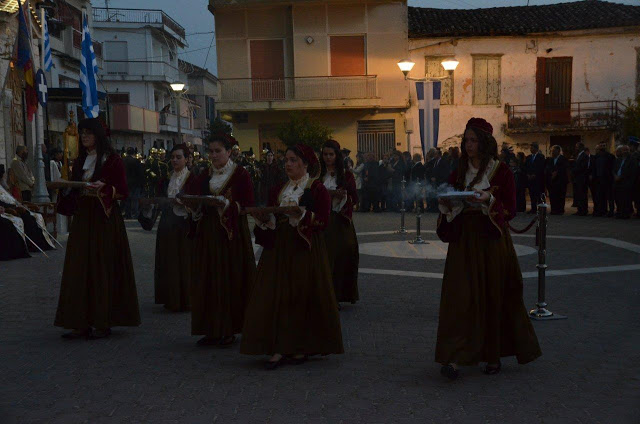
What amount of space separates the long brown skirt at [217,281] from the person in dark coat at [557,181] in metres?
15.1

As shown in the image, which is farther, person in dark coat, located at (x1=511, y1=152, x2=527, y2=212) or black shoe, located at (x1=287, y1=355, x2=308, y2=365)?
person in dark coat, located at (x1=511, y1=152, x2=527, y2=212)

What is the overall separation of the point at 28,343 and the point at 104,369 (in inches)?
52.9

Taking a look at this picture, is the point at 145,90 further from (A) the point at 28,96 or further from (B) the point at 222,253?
(B) the point at 222,253

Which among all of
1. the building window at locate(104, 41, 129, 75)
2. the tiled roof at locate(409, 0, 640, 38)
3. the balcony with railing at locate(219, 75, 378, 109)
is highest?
the building window at locate(104, 41, 129, 75)

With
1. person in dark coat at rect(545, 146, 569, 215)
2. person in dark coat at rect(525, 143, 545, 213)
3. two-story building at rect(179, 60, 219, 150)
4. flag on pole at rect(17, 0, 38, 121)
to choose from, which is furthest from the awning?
two-story building at rect(179, 60, 219, 150)

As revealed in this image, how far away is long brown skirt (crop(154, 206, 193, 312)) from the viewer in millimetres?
8602

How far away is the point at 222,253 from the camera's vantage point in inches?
269

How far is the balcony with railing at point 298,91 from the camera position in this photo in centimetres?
3103

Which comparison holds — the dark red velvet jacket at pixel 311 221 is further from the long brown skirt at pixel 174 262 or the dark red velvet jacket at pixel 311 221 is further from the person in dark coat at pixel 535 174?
the person in dark coat at pixel 535 174

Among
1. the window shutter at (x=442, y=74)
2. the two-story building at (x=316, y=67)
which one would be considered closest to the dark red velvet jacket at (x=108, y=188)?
the two-story building at (x=316, y=67)

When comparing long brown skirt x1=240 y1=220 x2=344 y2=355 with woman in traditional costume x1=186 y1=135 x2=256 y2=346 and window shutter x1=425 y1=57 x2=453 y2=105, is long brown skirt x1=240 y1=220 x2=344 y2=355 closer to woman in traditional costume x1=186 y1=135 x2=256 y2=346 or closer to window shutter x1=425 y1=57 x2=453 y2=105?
woman in traditional costume x1=186 y1=135 x2=256 y2=346

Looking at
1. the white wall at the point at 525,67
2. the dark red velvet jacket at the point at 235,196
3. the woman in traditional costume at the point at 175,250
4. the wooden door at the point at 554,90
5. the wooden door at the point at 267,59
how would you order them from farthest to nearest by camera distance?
the wooden door at the point at 267,59 < the wooden door at the point at 554,90 < the white wall at the point at 525,67 < the woman in traditional costume at the point at 175,250 < the dark red velvet jacket at the point at 235,196

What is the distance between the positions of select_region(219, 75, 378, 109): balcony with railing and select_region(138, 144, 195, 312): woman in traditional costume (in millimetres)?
22703

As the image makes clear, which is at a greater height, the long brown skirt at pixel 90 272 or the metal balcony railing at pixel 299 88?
the metal balcony railing at pixel 299 88
